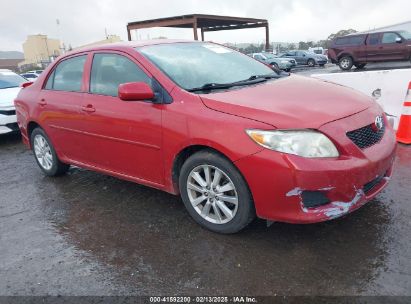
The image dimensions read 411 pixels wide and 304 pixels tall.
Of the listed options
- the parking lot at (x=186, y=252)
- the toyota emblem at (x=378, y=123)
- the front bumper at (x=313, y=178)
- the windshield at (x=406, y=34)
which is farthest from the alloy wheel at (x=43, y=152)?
the windshield at (x=406, y=34)

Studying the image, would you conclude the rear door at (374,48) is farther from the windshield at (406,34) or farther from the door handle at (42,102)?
the door handle at (42,102)

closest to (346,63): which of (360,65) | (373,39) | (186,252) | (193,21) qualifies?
(360,65)

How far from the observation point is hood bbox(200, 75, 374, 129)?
274cm

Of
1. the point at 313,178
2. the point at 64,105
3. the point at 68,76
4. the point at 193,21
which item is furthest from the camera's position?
the point at 193,21

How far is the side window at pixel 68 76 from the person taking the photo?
422 cm

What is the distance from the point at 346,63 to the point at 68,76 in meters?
17.5

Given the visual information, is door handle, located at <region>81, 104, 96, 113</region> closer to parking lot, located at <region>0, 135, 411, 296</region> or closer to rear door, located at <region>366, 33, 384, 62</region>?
parking lot, located at <region>0, 135, 411, 296</region>

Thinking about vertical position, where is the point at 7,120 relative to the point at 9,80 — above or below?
below

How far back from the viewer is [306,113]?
9.18ft

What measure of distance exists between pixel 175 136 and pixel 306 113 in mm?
1090

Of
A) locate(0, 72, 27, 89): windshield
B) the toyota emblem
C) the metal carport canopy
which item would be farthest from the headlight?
the metal carport canopy

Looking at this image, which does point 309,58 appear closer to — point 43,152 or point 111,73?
point 43,152

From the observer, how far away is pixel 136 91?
10.5 feet

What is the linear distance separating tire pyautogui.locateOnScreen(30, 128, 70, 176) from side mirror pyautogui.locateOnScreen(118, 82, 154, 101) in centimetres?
204
